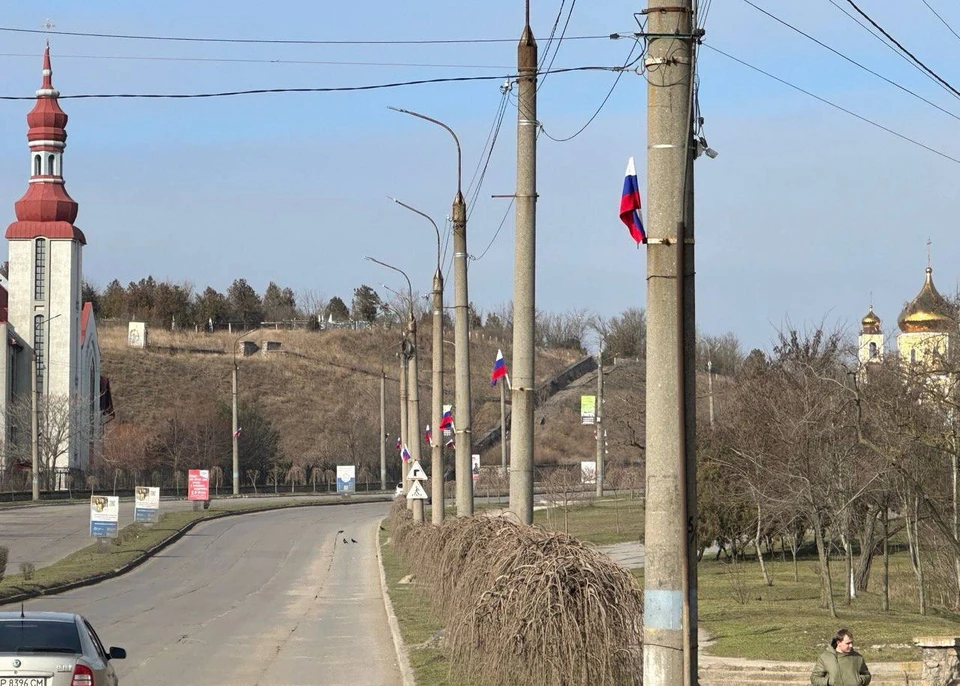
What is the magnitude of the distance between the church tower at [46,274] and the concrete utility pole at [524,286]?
255 feet

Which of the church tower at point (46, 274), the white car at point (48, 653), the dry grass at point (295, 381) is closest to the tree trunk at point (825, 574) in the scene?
the white car at point (48, 653)

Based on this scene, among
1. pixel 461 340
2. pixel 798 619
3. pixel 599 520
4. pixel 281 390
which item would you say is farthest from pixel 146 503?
pixel 281 390

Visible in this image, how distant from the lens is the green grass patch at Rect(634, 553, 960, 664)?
1972cm

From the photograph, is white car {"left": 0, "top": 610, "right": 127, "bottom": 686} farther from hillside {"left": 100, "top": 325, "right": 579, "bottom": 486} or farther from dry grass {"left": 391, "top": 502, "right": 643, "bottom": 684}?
hillside {"left": 100, "top": 325, "right": 579, "bottom": 486}

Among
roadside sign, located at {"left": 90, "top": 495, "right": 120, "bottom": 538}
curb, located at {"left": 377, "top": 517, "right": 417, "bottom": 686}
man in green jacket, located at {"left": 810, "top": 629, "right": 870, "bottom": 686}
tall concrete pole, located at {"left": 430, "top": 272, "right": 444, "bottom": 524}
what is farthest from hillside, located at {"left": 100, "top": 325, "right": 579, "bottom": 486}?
man in green jacket, located at {"left": 810, "top": 629, "right": 870, "bottom": 686}

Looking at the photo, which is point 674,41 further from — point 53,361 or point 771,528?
point 53,361

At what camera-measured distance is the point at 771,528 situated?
1431 inches

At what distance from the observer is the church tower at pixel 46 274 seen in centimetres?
9050

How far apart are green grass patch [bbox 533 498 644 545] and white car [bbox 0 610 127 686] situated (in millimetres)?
30170

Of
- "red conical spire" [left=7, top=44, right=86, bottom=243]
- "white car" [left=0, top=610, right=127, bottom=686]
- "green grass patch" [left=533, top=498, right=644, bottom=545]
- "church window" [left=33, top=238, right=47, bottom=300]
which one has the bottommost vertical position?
"green grass patch" [left=533, top=498, right=644, bottom=545]

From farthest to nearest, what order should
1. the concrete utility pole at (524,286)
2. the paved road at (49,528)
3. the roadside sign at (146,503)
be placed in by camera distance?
the roadside sign at (146,503) → the paved road at (49,528) → the concrete utility pole at (524,286)

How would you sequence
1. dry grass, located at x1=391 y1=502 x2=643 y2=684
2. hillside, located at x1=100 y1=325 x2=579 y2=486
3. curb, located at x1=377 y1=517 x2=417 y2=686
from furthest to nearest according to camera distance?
hillside, located at x1=100 y1=325 x2=579 y2=486, curb, located at x1=377 y1=517 x2=417 y2=686, dry grass, located at x1=391 y1=502 x2=643 y2=684

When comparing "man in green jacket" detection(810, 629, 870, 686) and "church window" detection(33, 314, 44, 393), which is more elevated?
"church window" detection(33, 314, 44, 393)

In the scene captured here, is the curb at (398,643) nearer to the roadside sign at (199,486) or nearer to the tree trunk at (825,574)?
the tree trunk at (825,574)
